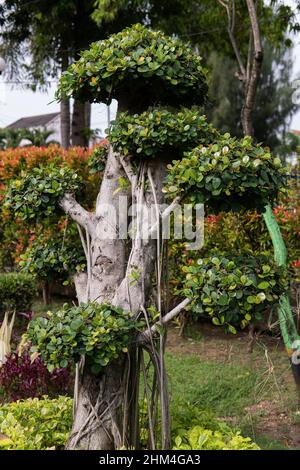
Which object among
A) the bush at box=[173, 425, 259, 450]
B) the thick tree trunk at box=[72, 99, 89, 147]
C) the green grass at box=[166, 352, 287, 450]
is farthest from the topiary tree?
the thick tree trunk at box=[72, 99, 89, 147]

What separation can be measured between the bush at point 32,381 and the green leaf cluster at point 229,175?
223 centimetres

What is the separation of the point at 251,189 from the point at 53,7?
9.34 m

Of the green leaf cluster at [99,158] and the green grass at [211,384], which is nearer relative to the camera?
the green leaf cluster at [99,158]

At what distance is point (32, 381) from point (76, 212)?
1726 millimetres

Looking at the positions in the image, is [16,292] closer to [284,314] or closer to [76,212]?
[284,314]

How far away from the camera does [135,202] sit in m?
2.94

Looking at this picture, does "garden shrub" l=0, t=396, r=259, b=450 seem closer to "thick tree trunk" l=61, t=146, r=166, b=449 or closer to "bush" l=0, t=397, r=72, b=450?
"bush" l=0, t=397, r=72, b=450

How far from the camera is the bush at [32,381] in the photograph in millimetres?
4230

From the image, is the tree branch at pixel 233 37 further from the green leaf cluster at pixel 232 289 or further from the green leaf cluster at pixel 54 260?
the green leaf cluster at pixel 232 289

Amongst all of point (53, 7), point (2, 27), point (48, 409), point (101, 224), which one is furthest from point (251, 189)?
point (2, 27)

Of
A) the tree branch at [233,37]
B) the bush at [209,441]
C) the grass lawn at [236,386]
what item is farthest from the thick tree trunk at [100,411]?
the tree branch at [233,37]

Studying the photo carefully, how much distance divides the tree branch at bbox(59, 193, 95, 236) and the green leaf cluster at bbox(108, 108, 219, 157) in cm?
43

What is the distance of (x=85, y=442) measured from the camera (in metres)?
2.76

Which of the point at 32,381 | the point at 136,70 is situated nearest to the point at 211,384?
the point at 32,381
